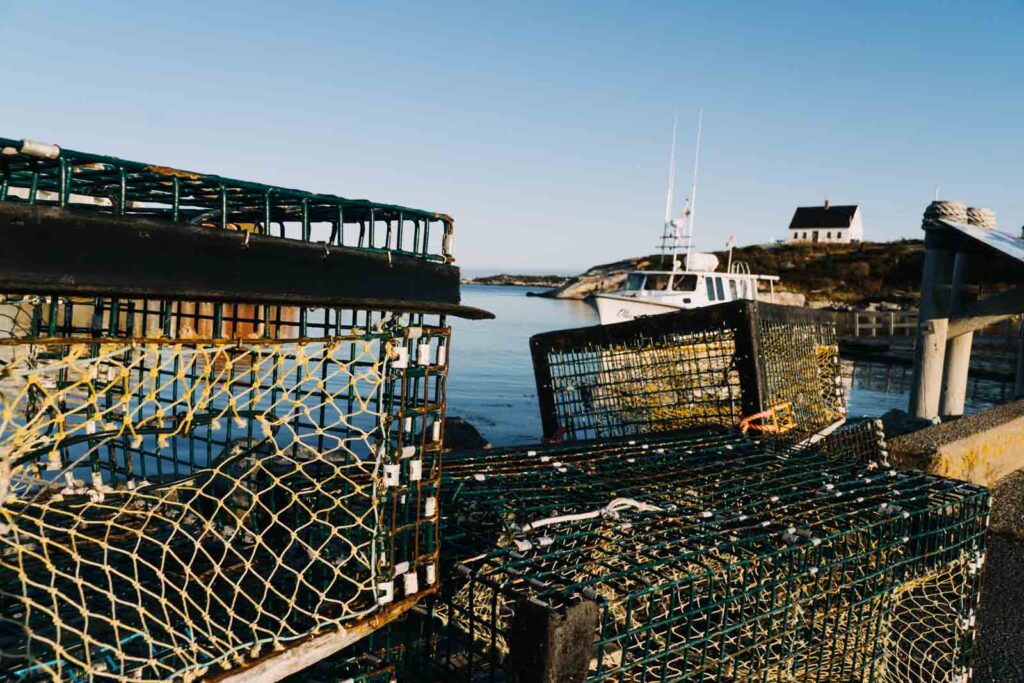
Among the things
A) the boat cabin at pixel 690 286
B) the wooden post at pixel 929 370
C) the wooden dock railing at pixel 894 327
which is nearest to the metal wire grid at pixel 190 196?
the wooden post at pixel 929 370

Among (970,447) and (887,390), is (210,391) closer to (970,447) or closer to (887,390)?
(970,447)

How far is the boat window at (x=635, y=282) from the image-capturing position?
22953 mm

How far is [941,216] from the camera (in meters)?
8.43

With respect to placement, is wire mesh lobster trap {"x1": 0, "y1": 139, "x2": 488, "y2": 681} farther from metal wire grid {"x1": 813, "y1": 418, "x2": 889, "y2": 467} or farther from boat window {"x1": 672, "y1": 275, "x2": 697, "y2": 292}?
boat window {"x1": 672, "y1": 275, "x2": 697, "y2": 292}

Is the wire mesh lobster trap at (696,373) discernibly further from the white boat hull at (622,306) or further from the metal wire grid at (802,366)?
the white boat hull at (622,306)

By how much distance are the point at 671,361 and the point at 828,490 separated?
2.04 metres

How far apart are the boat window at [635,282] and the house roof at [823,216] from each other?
68193mm

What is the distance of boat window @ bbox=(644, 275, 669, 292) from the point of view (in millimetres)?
22391

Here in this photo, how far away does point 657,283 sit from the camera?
22.7 m

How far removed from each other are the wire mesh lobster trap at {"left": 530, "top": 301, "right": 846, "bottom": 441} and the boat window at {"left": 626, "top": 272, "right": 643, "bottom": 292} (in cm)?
1714

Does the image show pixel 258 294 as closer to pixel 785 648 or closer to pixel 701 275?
pixel 785 648

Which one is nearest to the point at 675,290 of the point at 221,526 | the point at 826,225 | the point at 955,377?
the point at 955,377

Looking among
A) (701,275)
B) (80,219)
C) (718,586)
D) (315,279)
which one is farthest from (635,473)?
(701,275)

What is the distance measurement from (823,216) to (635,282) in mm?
71137
